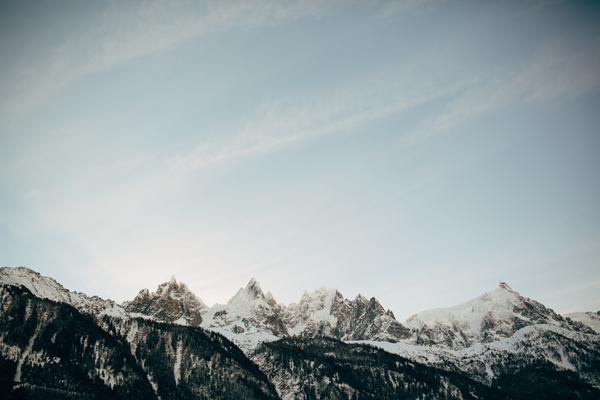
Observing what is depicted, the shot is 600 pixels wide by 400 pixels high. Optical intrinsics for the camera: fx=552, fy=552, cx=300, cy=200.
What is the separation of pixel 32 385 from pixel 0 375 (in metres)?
11.3

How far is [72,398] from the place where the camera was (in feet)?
651

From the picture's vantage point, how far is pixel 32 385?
198375mm

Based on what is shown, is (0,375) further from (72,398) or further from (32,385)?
(72,398)

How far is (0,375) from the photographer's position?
→ 194 meters

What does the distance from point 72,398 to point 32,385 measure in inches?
594

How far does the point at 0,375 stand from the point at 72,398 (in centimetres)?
Answer: 2575

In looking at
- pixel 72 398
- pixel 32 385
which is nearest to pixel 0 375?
pixel 32 385
